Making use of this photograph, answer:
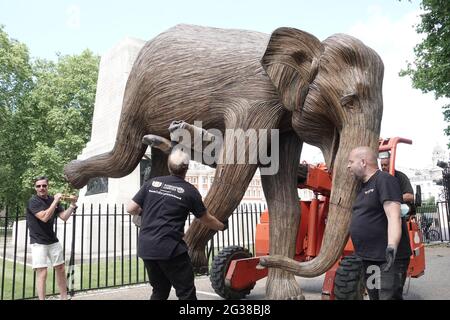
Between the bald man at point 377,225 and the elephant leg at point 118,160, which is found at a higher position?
the elephant leg at point 118,160

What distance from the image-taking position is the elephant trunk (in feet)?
10.4

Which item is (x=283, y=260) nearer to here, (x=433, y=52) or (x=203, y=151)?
(x=203, y=151)

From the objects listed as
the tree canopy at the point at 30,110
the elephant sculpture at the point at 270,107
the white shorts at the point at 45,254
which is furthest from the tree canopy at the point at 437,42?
the tree canopy at the point at 30,110

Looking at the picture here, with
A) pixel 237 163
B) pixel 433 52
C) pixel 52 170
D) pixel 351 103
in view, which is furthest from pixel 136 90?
pixel 52 170

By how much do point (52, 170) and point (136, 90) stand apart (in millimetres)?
22299

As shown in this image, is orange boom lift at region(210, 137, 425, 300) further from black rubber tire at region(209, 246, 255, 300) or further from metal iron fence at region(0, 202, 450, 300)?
metal iron fence at region(0, 202, 450, 300)

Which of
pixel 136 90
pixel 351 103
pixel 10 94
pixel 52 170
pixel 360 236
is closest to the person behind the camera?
pixel 360 236

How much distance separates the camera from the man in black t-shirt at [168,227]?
2.97m

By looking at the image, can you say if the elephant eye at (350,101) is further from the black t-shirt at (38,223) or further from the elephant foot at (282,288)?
the black t-shirt at (38,223)

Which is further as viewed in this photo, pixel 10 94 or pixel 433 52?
pixel 10 94

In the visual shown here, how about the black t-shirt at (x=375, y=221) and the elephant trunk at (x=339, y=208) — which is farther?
the elephant trunk at (x=339, y=208)

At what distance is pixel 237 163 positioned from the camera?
12.4ft

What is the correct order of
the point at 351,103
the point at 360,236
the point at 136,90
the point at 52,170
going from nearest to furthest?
the point at 360,236, the point at 351,103, the point at 136,90, the point at 52,170

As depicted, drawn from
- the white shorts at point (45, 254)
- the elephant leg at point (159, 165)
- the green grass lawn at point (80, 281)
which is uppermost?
the elephant leg at point (159, 165)
